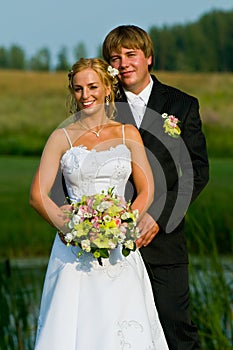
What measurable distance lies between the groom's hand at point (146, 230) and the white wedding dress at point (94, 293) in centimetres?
11

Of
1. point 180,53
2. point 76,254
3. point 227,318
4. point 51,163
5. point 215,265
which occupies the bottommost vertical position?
point 180,53

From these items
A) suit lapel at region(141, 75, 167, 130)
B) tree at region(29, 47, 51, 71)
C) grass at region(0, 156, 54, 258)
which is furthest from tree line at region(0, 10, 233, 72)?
suit lapel at region(141, 75, 167, 130)

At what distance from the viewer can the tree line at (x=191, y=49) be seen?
44312 mm

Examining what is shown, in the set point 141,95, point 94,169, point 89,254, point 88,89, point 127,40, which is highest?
point 127,40

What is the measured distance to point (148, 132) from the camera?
456cm

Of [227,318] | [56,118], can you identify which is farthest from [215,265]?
[56,118]

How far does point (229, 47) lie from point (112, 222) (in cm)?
3965

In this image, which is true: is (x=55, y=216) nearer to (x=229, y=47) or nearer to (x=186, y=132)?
(x=186, y=132)

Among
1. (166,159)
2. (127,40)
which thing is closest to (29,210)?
(166,159)

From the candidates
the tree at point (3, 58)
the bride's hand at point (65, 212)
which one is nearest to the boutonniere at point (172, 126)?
the bride's hand at point (65, 212)

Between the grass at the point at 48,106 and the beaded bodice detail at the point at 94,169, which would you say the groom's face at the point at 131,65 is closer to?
the beaded bodice detail at the point at 94,169

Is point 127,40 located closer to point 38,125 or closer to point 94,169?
point 94,169

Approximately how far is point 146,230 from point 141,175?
0.23m

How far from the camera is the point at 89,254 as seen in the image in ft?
14.0
